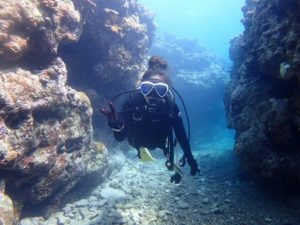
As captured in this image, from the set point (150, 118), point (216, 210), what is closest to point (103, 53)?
point (150, 118)

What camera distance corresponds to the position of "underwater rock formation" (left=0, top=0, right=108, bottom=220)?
4902 mm

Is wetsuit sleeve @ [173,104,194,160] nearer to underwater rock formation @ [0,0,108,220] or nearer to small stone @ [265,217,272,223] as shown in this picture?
small stone @ [265,217,272,223]

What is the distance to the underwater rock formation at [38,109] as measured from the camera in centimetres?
490

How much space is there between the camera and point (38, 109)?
5500 millimetres

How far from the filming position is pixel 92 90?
932cm

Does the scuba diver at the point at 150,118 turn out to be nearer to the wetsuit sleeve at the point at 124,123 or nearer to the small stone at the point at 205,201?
the wetsuit sleeve at the point at 124,123

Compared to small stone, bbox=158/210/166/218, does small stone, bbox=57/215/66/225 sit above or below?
below

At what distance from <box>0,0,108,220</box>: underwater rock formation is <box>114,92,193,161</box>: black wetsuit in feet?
5.39

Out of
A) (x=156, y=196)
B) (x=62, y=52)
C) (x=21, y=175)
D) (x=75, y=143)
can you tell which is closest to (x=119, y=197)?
(x=156, y=196)

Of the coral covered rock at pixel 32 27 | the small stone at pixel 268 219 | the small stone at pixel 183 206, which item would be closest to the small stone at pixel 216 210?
the small stone at pixel 183 206

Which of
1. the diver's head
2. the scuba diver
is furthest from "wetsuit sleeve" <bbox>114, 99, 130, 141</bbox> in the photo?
the diver's head

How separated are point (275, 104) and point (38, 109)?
16.0 ft

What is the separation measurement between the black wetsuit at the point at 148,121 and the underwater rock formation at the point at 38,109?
1.64m

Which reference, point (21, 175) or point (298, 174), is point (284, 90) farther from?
point (21, 175)
